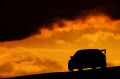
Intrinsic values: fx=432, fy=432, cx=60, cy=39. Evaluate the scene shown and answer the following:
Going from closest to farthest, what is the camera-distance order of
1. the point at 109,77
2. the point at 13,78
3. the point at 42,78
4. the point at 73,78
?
the point at 109,77, the point at 73,78, the point at 42,78, the point at 13,78

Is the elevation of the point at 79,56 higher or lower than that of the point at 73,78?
higher

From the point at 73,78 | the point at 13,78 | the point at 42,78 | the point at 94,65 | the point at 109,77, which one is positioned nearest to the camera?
the point at 109,77

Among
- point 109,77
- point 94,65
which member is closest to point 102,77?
point 109,77

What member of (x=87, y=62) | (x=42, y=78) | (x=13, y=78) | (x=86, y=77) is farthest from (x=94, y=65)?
(x=86, y=77)

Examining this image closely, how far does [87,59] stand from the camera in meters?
37.6

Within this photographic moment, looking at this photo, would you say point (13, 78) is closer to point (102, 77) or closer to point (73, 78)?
point (73, 78)

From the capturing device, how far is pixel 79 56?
38094 millimetres

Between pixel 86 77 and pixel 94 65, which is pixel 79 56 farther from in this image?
pixel 86 77

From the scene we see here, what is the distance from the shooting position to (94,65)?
37219 millimetres

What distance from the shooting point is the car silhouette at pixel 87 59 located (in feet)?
122

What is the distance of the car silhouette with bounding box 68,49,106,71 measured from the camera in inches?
1469

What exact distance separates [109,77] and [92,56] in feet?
51.3

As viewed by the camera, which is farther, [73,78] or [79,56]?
[79,56]

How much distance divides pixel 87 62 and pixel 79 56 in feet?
3.58
